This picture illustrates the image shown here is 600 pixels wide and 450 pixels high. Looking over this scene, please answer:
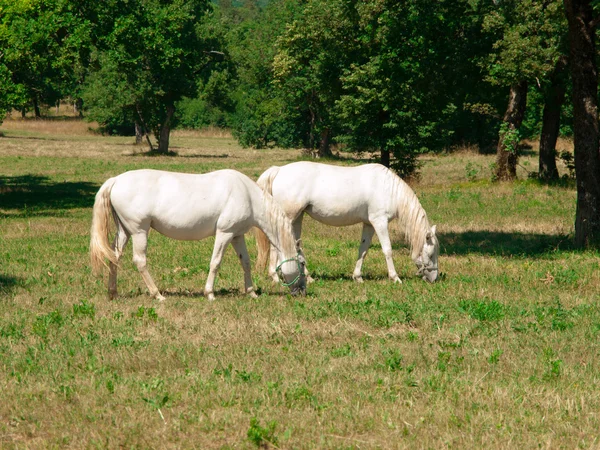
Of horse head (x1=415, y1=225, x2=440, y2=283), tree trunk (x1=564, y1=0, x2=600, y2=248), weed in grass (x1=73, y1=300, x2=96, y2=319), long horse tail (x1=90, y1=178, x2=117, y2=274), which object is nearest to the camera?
weed in grass (x1=73, y1=300, x2=96, y2=319)

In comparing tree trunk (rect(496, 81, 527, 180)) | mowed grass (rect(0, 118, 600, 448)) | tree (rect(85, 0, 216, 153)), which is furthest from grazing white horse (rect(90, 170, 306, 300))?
tree (rect(85, 0, 216, 153))

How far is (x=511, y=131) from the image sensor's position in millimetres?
30359

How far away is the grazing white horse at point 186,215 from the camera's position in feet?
37.5

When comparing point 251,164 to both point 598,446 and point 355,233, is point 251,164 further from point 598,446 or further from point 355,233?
point 598,446

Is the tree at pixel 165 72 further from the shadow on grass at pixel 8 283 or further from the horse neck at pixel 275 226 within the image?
the horse neck at pixel 275 226

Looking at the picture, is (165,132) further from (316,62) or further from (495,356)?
(495,356)

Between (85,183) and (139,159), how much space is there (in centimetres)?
1549

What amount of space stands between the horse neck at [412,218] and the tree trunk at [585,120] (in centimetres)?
519

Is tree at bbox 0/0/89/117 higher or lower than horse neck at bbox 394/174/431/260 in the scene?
higher

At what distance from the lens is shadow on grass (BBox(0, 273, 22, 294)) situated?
12.3 m

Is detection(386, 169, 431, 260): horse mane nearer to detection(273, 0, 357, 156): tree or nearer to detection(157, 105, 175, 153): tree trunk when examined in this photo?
detection(273, 0, 357, 156): tree

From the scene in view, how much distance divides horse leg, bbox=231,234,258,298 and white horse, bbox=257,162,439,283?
1.80 metres

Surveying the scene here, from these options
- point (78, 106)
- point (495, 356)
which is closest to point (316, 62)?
point (495, 356)

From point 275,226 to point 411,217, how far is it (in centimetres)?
286
